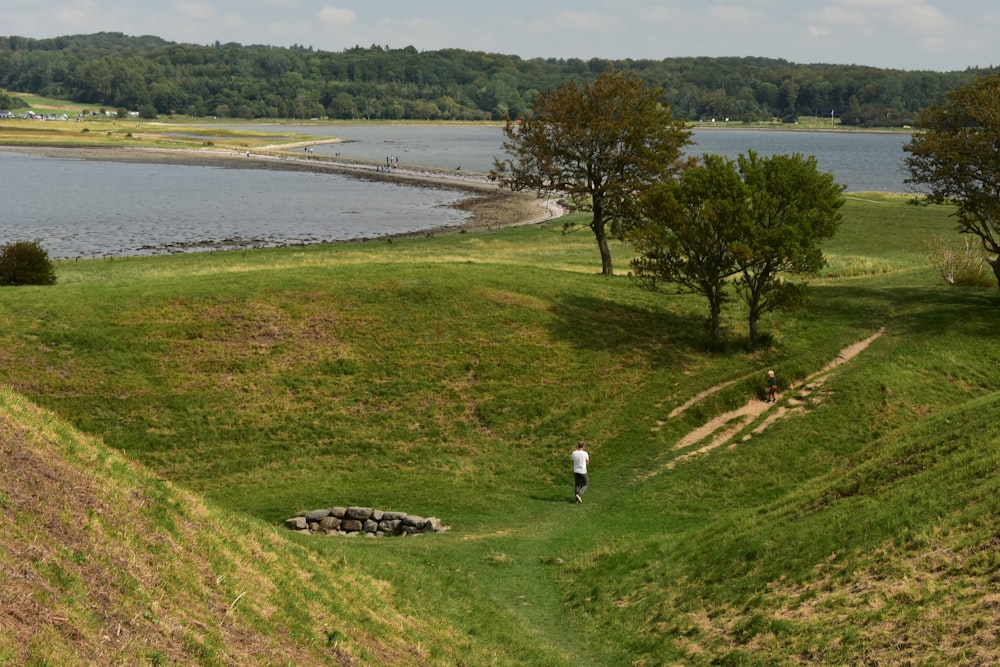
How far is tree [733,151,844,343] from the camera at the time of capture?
4597cm

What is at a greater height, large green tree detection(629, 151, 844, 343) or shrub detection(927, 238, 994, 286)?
large green tree detection(629, 151, 844, 343)

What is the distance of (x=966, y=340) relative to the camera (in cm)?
4975

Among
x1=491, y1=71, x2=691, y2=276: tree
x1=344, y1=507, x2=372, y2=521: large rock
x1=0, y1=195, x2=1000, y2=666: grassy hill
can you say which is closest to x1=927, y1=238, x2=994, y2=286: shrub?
x1=0, y1=195, x2=1000, y2=666: grassy hill

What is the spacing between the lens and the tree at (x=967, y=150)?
5484cm

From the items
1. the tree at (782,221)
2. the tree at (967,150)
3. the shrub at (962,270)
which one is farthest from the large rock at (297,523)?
the shrub at (962,270)

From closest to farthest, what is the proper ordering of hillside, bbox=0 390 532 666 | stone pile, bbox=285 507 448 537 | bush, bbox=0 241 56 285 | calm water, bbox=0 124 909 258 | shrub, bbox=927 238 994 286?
hillside, bbox=0 390 532 666
stone pile, bbox=285 507 448 537
bush, bbox=0 241 56 285
shrub, bbox=927 238 994 286
calm water, bbox=0 124 909 258

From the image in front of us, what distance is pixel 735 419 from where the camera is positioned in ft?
137

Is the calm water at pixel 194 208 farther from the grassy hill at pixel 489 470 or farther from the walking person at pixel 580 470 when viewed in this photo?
the walking person at pixel 580 470

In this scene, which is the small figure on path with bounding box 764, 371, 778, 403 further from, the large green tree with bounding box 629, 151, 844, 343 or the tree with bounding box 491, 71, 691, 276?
the tree with bounding box 491, 71, 691, 276

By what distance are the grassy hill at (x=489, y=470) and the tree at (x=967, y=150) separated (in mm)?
6322

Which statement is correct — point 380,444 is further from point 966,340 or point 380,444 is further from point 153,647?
point 966,340

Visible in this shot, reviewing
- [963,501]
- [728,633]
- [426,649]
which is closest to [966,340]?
[963,501]

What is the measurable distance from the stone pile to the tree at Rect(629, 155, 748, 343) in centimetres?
2348

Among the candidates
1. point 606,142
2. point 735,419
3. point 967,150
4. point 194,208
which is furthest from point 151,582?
point 194,208
